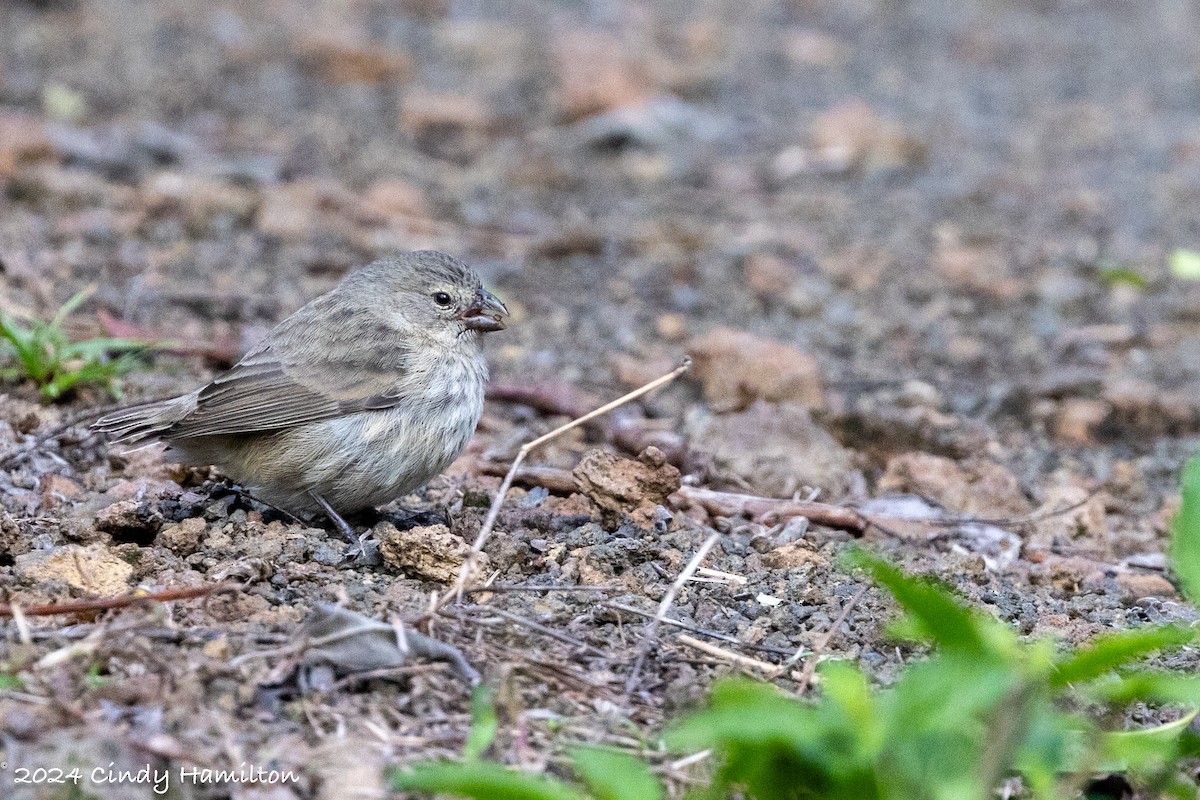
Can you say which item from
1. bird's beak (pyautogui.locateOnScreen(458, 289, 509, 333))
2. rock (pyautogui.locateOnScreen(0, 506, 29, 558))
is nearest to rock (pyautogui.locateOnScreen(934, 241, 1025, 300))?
bird's beak (pyautogui.locateOnScreen(458, 289, 509, 333))

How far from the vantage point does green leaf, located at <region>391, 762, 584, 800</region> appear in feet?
9.10

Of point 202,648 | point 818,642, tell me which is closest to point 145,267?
point 202,648

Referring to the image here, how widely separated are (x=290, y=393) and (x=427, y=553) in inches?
43.8

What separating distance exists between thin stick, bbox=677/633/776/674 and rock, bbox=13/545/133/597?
5.47 ft

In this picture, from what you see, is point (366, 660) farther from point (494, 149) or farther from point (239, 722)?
point (494, 149)

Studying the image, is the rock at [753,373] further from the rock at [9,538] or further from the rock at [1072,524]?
the rock at [9,538]

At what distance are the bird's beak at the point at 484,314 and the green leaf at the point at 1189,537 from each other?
284 cm

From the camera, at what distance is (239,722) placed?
11.2 feet

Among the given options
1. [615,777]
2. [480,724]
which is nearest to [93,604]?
[480,724]

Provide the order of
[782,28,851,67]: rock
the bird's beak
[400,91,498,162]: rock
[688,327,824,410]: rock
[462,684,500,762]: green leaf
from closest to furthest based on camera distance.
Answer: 1. [462,684,500,762]: green leaf
2. the bird's beak
3. [688,327,824,410]: rock
4. [400,91,498,162]: rock
5. [782,28,851,67]: rock

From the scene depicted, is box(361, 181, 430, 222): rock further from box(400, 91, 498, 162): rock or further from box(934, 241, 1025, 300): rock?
box(934, 241, 1025, 300): rock

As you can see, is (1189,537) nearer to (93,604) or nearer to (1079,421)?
(93,604)

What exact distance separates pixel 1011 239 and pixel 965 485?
4.04m

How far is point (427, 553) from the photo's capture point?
4449 mm
